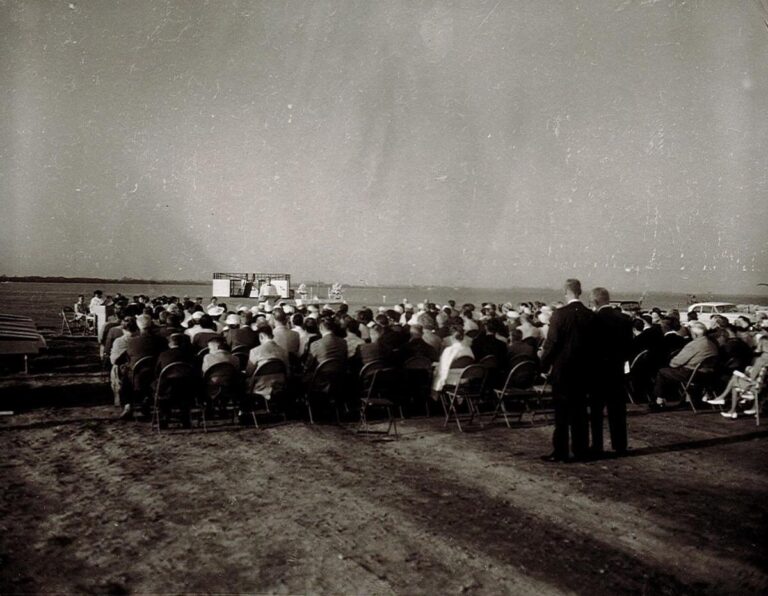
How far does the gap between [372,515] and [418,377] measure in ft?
13.2

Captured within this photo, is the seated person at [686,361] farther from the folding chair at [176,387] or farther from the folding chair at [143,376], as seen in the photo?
the folding chair at [143,376]

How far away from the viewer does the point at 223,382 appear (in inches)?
279

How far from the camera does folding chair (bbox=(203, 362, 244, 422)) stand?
7.03 m

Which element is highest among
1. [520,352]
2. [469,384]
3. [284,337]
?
[284,337]

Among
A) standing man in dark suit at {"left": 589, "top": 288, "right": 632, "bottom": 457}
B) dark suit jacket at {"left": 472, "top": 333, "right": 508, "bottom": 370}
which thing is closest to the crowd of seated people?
dark suit jacket at {"left": 472, "top": 333, "right": 508, "bottom": 370}

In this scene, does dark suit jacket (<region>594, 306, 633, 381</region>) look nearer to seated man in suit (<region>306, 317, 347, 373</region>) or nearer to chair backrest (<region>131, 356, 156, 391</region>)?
seated man in suit (<region>306, 317, 347, 373</region>)

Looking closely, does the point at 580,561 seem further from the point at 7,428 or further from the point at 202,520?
the point at 7,428

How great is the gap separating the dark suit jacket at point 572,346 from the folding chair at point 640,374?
3.76 metres

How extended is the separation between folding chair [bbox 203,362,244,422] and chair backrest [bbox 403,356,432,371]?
2.29 metres

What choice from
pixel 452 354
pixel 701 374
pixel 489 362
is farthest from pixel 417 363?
pixel 701 374

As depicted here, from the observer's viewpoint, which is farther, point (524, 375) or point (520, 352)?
point (520, 352)

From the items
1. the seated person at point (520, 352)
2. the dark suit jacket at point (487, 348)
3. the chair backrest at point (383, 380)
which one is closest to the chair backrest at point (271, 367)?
the chair backrest at point (383, 380)

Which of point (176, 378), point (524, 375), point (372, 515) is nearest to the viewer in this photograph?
point (372, 515)

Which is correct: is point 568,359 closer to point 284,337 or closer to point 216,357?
point 216,357
